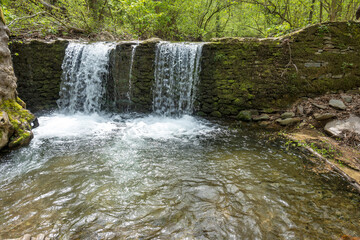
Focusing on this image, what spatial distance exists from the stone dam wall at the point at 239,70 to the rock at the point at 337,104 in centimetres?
59

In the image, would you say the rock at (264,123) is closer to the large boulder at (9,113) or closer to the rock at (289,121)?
the rock at (289,121)

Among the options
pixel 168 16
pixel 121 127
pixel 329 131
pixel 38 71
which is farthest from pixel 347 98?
pixel 38 71

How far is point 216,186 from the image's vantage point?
282 cm

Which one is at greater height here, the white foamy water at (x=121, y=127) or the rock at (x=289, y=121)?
the rock at (x=289, y=121)

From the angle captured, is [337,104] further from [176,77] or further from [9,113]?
[9,113]

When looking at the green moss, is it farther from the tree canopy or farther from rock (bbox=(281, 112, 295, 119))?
rock (bbox=(281, 112, 295, 119))

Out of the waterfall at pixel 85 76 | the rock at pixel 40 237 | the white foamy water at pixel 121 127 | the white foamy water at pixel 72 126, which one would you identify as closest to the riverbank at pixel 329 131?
the white foamy water at pixel 121 127

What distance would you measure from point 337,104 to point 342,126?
0.85 metres

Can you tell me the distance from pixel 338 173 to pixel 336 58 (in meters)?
4.01

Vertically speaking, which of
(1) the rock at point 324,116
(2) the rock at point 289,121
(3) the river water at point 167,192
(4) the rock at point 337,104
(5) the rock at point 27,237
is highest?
(4) the rock at point 337,104

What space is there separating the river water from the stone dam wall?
→ 2.16 m

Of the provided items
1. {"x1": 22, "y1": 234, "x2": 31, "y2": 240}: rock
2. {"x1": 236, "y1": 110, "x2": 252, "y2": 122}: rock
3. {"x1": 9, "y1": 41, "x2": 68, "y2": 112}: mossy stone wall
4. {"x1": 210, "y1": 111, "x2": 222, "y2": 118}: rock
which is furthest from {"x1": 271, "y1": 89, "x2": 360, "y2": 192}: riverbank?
{"x1": 9, "y1": 41, "x2": 68, "y2": 112}: mossy stone wall

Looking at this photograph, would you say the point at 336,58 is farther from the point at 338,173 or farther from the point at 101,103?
the point at 101,103

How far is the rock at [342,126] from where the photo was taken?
4.17 meters
